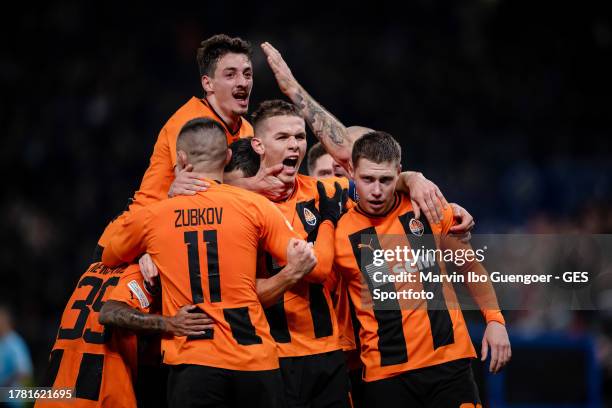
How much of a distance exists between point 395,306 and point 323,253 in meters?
0.50

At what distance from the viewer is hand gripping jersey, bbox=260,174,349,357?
4.74 m

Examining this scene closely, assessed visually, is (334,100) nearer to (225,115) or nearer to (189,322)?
(225,115)

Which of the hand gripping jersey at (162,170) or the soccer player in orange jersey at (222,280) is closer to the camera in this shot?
the soccer player in orange jersey at (222,280)

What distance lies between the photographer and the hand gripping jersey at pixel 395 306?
15.6ft

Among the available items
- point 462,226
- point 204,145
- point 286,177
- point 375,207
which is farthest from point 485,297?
point 204,145

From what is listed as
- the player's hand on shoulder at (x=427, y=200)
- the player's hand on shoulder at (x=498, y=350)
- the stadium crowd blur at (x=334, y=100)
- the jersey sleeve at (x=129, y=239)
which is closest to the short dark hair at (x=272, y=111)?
the player's hand on shoulder at (x=427, y=200)

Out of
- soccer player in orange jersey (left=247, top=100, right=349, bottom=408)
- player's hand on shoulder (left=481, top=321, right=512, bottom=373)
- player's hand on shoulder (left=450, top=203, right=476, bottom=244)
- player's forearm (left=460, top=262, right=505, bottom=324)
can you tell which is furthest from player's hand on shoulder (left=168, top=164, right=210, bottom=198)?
player's hand on shoulder (left=481, top=321, right=512, bottom=373)

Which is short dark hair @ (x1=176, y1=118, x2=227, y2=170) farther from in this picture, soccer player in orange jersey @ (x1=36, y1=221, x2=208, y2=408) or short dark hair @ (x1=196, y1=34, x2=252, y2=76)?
short dark hair @ (x1=196, y1=34, x2=252, y2=76)

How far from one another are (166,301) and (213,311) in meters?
0.33

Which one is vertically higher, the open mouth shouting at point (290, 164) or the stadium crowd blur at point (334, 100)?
the stadium crowd blur at point (334, 100)

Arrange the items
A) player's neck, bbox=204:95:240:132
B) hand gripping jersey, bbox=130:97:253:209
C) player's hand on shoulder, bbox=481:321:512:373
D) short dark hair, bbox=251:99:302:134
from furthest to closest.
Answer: player's neck, bbox=204:95:240:132 → hand gripping jersey, bbox=130:97:253:209 → short dark hair, bbox=251:99:302:134 → player's hand on shoulder, bbox=481:321:512:373

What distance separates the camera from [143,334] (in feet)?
16.5

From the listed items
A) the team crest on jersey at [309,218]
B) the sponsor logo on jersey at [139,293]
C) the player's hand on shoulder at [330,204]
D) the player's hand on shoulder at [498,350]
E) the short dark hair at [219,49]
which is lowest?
the player's hand on shoulder at [498,350]

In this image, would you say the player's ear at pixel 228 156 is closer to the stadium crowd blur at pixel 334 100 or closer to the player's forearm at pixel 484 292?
the player's forearm at pixel 484 292
